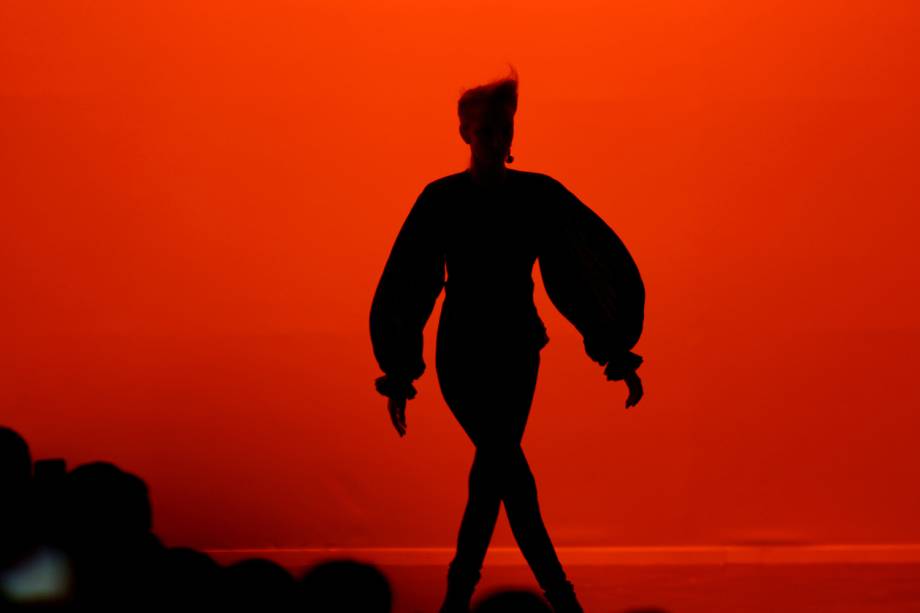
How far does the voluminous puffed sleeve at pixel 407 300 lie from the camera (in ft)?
4.87

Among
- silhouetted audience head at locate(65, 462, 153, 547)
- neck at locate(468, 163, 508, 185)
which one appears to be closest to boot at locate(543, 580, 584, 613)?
neck at locate(468, 163, 508, 185)

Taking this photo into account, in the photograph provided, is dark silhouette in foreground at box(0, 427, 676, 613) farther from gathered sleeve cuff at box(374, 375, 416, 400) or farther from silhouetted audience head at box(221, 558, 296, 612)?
gathered sleeve cuff at box(374, 375, 416, 400)

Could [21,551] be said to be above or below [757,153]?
below

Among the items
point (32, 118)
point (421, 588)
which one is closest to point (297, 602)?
point (421, 588)

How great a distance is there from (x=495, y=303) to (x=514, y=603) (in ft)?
2.52

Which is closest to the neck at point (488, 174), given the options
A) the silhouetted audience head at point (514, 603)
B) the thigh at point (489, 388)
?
the thigh at point (489, 388)

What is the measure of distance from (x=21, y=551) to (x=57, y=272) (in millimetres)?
Answer: 909

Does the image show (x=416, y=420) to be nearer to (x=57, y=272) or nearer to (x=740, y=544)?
(x=740, y=544)

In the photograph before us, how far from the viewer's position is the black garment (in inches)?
58.6

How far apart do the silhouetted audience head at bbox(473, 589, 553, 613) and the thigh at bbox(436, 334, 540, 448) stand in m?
0.55

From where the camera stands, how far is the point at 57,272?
2.42 m

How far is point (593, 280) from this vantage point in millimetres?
1499

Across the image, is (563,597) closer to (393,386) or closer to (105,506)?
(393,386)

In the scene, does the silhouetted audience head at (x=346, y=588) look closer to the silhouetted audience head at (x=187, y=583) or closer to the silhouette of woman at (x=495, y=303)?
the silhouetted audience head at (x=187, y=583)
